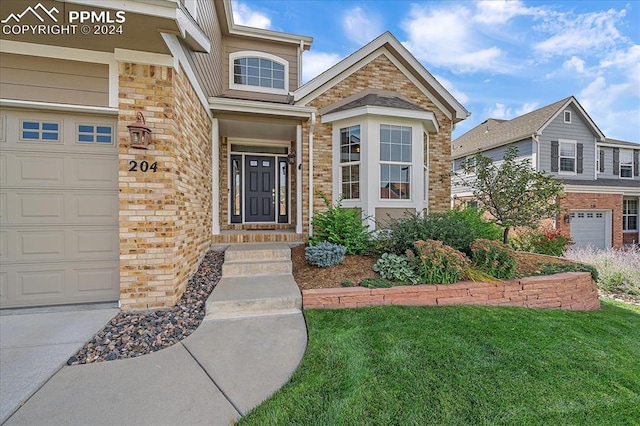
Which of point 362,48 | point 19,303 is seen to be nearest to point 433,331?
point 19,303

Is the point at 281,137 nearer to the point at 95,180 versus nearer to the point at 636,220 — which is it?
the point at 95,180

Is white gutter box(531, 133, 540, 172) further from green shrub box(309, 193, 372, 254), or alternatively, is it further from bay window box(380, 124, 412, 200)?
green shrub box(309, 193, 372, 254)

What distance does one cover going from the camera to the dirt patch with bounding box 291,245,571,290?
4.17 metres

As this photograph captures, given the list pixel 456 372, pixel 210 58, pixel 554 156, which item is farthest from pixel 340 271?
pixel 554 156

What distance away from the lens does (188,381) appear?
223 cm

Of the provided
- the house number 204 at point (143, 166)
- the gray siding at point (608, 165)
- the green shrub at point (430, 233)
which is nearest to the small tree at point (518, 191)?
the green shrub at point (430, 233)

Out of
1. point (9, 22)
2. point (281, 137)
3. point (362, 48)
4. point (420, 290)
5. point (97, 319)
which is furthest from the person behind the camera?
point (281, 137)

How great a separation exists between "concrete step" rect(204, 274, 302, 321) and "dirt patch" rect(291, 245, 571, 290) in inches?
14.2

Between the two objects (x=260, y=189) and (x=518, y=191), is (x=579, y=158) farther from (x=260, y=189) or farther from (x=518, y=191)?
(x=260, y=189)

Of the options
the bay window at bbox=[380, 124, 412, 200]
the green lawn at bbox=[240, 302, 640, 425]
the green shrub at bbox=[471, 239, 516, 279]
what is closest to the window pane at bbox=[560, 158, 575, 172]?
the bay window at bbox=[380, 124, 412, 200]

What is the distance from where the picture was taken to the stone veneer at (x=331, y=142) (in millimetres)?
6770

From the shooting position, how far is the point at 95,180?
3592 mm

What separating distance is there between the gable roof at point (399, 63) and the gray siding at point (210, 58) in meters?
2.02

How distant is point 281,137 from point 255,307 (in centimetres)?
550
